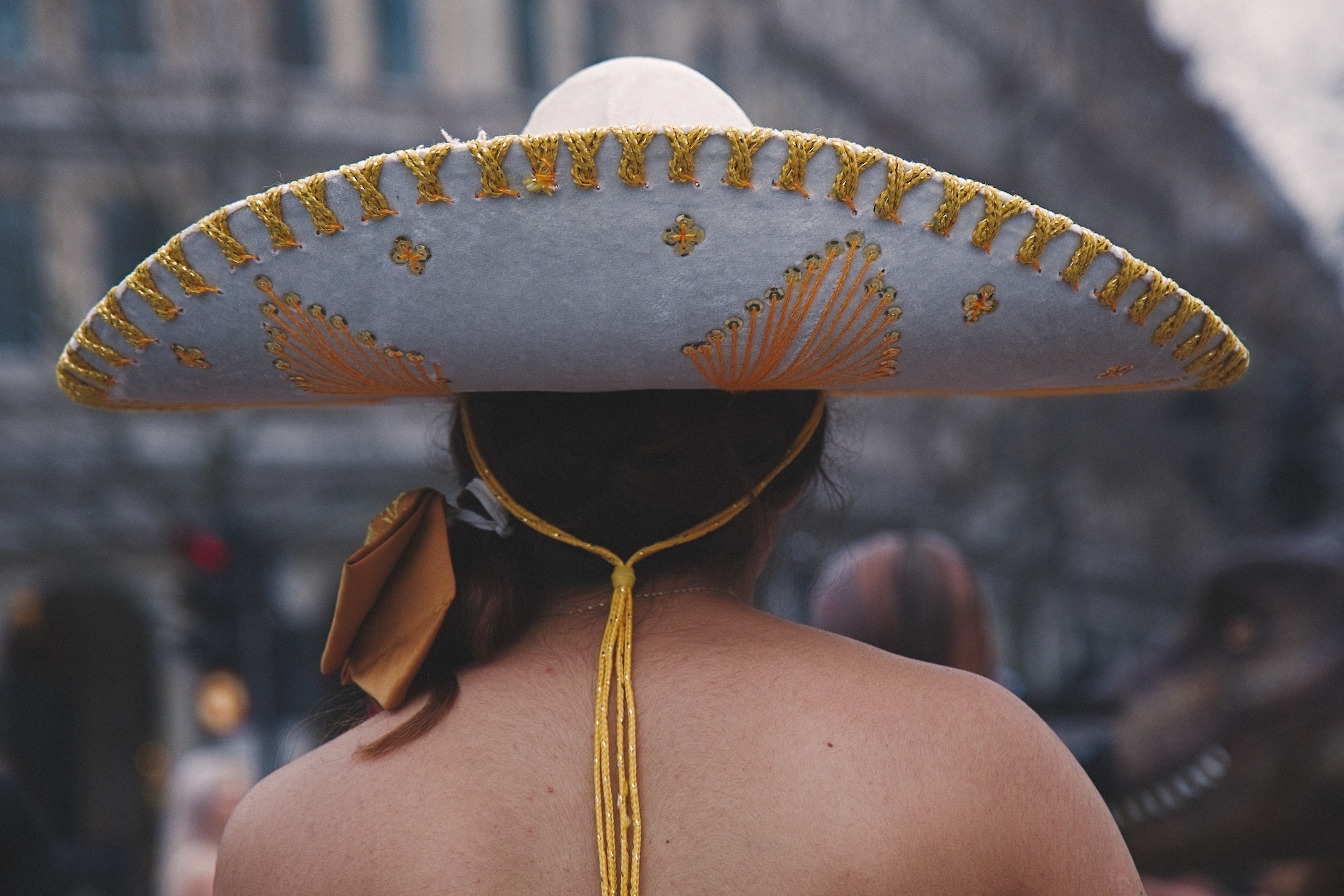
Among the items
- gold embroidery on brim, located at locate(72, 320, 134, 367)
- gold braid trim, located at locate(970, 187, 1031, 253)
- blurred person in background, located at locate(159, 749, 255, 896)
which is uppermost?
gold braid trim, located at locate(970, 187, 1031, 253)

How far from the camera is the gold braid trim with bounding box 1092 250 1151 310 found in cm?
149

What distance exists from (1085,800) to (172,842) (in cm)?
393

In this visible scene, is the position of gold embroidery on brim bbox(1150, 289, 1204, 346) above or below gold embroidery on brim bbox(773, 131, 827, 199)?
below

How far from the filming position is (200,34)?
520 inches

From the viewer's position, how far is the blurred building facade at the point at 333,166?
12719mm

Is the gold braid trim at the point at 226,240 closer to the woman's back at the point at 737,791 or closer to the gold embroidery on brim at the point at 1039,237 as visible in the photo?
the woman's back at the point at 737,791

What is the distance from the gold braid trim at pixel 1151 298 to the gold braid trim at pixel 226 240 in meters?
1.05

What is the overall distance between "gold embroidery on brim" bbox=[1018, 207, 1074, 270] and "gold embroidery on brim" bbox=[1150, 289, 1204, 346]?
19cm

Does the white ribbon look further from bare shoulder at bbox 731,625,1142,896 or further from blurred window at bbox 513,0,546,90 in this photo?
blurred window at bbox 513,0,546,90

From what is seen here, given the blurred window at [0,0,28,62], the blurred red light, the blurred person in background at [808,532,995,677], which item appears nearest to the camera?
the blurred person in background at [808,532,995,677]

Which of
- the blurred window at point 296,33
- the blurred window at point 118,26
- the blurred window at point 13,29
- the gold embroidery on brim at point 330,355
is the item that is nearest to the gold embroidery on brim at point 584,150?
the gold embroidery on brim at point 330,355

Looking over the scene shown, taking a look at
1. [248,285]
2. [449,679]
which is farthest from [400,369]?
[449,679]

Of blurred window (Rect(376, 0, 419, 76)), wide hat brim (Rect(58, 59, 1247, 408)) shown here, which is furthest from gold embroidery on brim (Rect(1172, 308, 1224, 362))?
blurred window (Rect(376, 0, 419, 76))

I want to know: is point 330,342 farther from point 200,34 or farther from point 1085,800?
point 200,34
